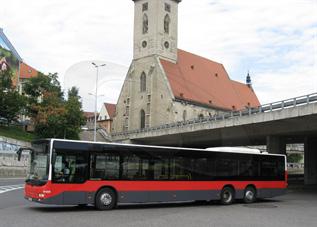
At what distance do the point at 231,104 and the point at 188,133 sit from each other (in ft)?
151

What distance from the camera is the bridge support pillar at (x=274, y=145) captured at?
3791 centimetres

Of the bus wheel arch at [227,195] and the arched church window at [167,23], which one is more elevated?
the arched church window at [167,23]

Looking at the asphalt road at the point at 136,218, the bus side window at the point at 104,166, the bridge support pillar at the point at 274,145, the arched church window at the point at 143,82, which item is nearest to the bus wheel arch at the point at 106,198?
the asphalt road at the point at 136,218

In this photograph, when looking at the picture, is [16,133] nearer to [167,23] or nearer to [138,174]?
[167,23]

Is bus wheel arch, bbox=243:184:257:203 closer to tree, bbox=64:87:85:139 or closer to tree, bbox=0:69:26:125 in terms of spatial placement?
tree, bbox=64:87:85:139

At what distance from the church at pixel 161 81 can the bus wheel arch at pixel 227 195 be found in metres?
57.2

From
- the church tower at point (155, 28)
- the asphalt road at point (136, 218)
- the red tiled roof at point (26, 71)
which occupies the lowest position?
the asphalt road at point (136, 218)

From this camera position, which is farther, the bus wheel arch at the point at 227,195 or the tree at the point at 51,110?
the tree at the point at 51,110

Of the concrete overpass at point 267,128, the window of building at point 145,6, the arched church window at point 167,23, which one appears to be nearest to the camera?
the concrete overpass at point 267,128

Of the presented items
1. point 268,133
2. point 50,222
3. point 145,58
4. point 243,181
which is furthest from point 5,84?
point 50,222

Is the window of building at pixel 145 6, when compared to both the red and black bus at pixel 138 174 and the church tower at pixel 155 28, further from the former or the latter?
the red and black bus at pixel 138 174

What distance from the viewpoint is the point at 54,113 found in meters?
61.4

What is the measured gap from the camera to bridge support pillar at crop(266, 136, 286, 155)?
3791 cm

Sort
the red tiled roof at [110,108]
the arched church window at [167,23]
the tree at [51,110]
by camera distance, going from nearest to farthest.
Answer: the tree at [51,110] < the arched church window at [167,23] < the red tiled roof at [110,108]
